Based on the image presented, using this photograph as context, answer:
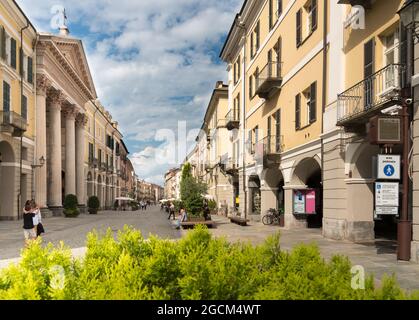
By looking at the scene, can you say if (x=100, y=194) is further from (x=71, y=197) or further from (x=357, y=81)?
(x=357, y=81)

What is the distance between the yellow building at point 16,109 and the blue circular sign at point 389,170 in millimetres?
24548

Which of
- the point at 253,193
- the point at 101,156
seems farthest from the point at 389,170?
the point at 101,156

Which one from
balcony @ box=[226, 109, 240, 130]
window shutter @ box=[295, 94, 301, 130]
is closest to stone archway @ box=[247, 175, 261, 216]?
balcony @ box=[226, 109, 240, 130]

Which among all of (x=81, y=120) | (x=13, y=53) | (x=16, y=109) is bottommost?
(x=16, y=109)

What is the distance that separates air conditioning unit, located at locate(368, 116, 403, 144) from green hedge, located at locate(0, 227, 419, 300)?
21.1ft

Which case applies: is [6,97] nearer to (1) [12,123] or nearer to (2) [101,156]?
(1) [12,123]

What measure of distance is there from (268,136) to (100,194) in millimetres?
45606

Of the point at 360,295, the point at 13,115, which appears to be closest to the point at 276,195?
the point at 13,115

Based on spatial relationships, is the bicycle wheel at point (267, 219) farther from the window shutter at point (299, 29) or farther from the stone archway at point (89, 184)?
the stone archway at point (89, 184)

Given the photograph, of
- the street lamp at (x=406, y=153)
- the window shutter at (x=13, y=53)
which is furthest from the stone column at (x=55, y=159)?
the street lamp at (x=406, y=153)

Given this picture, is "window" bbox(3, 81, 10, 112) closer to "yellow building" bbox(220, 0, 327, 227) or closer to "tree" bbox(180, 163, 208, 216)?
"tree" bbox(180, 163, 208, 216)

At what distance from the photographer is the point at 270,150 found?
23.2m

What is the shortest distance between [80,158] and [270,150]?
31.3 meters
